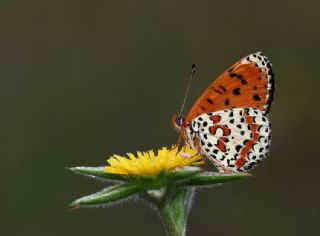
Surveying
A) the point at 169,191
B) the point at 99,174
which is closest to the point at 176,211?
the point at 169,191

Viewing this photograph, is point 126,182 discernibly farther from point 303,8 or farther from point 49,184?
point 303,8

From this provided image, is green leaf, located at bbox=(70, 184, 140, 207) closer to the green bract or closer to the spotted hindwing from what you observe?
the green bract

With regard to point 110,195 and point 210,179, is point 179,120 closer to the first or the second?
point 210,179

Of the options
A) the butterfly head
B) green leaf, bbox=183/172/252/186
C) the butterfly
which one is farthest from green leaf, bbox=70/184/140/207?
the butterfly head

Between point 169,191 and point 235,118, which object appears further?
point 235,118

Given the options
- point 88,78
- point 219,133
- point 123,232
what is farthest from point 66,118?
point 219,133
